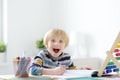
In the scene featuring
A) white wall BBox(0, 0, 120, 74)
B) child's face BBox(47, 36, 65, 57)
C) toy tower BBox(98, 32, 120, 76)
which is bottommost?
toy tower BBox(98, 32, 120, 76)

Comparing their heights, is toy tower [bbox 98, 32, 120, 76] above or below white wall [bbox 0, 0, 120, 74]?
below

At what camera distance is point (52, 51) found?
1.32 metres

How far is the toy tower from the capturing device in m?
1.05

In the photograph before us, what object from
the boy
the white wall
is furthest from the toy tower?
the white wall

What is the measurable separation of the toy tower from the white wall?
1140 millimetres

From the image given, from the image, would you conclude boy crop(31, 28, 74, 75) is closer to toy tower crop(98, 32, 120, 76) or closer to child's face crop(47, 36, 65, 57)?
child's face crop(47, 36, 65, 57)

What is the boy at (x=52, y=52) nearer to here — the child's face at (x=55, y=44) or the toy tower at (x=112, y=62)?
the child's face at (x=55, y=44)

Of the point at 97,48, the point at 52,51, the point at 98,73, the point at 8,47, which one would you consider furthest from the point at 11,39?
the point at 98,73

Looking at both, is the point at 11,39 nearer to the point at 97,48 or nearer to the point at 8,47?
the point at 8,47

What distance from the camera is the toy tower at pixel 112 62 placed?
105 cm

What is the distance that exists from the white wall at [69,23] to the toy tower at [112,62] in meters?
1.14

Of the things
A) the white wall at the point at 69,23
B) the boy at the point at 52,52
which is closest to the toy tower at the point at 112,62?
the boy at the point at 52,52

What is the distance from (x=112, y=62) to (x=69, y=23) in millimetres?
1783

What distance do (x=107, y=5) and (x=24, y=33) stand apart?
1.05 meters
